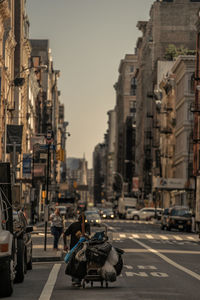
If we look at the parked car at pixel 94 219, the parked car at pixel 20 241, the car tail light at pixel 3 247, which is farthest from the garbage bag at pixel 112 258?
A: the parked car at pixel 94 219

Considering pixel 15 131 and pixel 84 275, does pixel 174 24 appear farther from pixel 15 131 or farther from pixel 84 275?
pixel 84 275

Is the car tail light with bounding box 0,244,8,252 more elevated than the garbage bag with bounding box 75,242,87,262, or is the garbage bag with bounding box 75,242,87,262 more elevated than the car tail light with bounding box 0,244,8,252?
the car tail light with bounding box 0,244,8,252

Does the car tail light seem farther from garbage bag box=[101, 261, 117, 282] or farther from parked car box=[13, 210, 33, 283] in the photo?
Answer: parked car box=[13, 210, 33, 283]

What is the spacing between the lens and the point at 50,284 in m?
20.3

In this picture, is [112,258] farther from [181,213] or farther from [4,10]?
[4,10]

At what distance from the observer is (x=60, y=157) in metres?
80.8

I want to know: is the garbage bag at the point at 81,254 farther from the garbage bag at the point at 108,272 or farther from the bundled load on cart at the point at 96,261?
the garbage bag at the point at 108,272

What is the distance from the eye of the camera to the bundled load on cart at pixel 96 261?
18.5 m

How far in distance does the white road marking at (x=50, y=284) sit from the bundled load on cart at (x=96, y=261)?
0.69 m

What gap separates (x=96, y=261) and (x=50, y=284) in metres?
2.19

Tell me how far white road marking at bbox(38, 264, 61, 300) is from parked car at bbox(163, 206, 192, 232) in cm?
4480

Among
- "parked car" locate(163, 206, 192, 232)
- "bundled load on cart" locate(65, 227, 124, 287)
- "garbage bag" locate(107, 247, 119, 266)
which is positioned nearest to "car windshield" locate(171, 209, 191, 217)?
"parked car" locate(163, 206, 192, 232)

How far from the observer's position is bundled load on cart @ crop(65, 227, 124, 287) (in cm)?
1850

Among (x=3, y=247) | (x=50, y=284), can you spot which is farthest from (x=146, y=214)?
(x=3, y=247)
